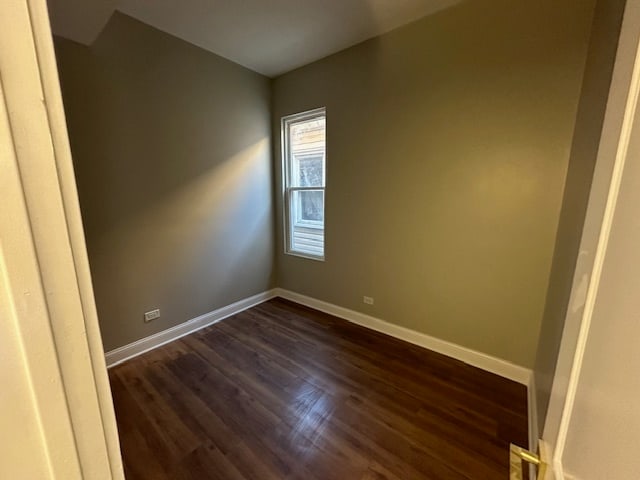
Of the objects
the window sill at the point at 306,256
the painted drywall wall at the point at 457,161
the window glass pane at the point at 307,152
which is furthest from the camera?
the window sill at the point at 306,256

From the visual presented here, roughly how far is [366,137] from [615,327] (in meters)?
2.49

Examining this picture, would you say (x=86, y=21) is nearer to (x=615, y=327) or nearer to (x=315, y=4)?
(x=315, y=4)

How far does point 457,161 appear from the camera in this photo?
2.18 meters

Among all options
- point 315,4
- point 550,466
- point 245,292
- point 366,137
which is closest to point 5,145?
point 550,466

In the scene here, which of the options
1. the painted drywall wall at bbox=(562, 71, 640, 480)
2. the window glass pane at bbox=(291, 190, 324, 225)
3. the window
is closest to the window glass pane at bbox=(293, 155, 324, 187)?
the window

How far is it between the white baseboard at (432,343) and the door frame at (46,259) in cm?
256

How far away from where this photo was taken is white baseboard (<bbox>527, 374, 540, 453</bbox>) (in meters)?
1.51

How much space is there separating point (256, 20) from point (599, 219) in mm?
2689

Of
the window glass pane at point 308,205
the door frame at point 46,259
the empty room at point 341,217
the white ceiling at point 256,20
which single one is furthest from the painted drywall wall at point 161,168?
the door frame at point 46,259

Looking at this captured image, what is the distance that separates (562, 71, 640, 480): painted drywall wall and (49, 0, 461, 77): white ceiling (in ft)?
7.78

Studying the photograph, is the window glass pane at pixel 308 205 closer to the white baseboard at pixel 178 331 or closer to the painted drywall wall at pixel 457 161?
the painted drywall wall at pixel 457 161

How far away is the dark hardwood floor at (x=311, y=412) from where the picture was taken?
1473mm

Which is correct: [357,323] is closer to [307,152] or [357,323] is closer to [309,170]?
[309,170]

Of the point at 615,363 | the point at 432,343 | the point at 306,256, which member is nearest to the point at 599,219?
the point at 615,363
